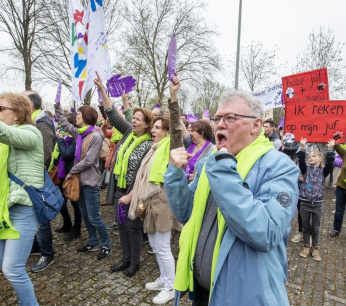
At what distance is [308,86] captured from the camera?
551cm

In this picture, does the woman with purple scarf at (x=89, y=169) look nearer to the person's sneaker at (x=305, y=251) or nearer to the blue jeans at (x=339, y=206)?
the person's sneaker at (x=305, y=251)

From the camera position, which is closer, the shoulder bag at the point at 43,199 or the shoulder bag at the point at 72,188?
the shoulder bag at the point at 43,199

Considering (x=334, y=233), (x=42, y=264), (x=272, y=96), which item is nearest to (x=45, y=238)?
(x=42, y=264)

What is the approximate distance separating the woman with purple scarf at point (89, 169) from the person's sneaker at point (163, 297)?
47.9 inches

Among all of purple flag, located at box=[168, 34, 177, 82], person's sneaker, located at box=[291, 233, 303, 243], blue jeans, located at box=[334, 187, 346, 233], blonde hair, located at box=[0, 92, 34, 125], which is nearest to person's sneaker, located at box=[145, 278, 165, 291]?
blonde hair, located at box=[0, 92, 34, 125]

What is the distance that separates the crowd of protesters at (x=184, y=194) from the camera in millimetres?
1312

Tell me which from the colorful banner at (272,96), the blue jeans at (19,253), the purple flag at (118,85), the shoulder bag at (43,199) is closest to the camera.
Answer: the blue jeans at (19,253)

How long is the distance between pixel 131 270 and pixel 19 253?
5.06 ft

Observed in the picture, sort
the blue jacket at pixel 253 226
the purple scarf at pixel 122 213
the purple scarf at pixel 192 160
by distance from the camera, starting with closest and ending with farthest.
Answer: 1. the blue jacket at pixel 253 226
2. the purple scarf at pixel 122 213
3. the purple scarf at pixel 192 160

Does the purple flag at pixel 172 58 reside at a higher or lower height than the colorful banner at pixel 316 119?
higher

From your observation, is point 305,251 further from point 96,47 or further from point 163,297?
point 96,47

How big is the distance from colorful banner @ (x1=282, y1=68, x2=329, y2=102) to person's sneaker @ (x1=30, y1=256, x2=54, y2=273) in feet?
16.2

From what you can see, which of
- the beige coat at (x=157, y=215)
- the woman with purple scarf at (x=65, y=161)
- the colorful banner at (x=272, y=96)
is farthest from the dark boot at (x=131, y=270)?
the colorful banner at (x=272, y=96)

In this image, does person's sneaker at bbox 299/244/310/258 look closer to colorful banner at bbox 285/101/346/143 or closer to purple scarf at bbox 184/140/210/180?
colorful banner at bbox 285/101/346/143
